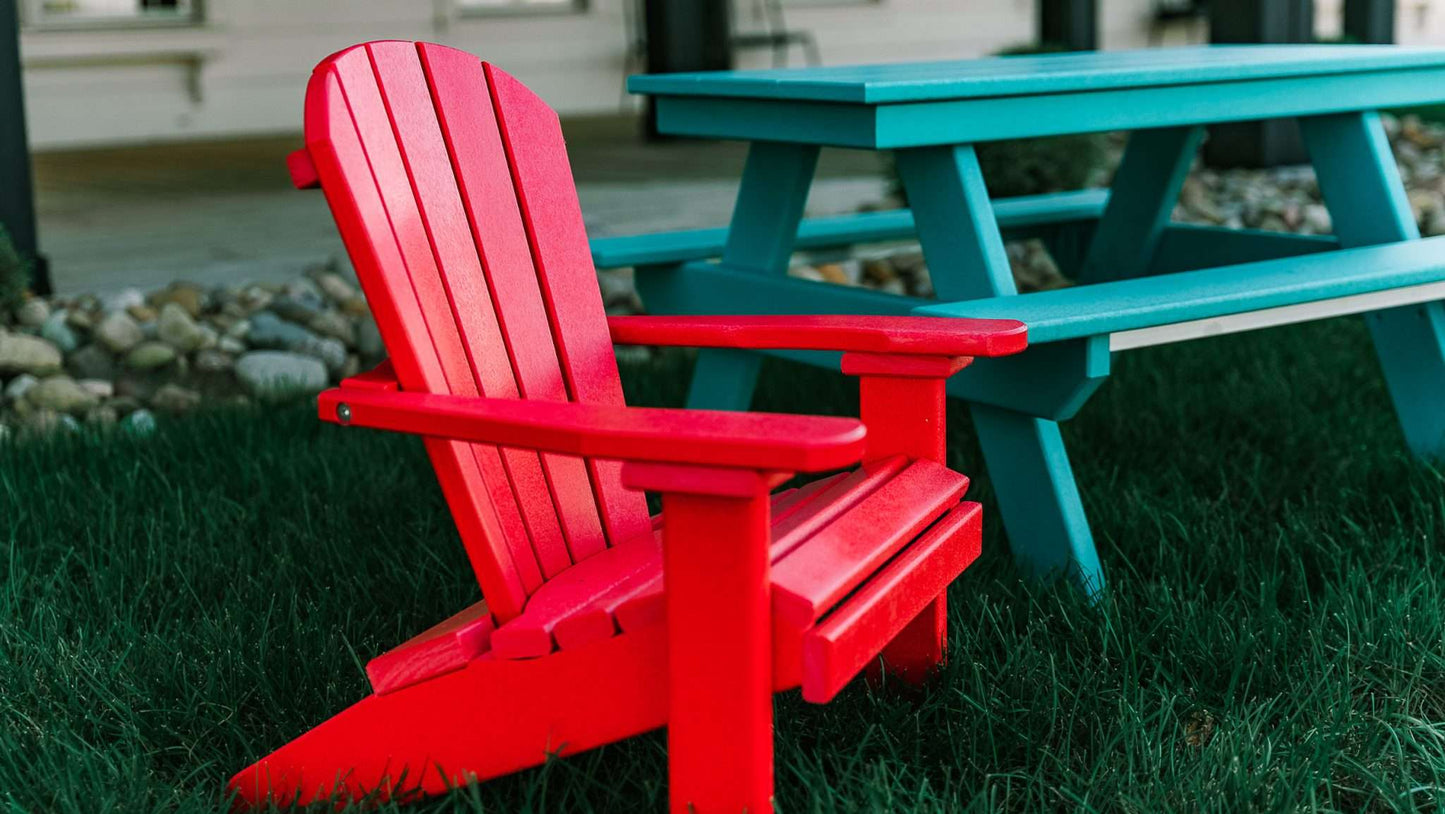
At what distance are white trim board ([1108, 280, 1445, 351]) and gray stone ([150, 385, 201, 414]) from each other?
225cm

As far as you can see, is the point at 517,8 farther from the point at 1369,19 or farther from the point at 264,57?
the point at 1369,19

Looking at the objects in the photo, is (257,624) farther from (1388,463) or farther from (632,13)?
(632,13)

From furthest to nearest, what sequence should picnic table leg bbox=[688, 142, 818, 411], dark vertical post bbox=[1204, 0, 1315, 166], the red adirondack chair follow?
dark vertical post bbox=[1204, 0, 1315, 166] → picnic table leg bbox=[688, 142, 818, 411] → the red adirondack chair

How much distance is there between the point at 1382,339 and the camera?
2686 millimetres

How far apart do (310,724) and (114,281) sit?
9.65ft

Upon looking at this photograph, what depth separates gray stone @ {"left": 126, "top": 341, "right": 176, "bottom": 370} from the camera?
3.51 metres

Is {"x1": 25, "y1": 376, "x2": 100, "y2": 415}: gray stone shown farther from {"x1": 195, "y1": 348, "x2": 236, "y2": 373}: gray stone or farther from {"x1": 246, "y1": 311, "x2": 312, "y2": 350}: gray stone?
{"x1": 246, "y1": 311, "x2": 312, "y2": 350}: gray stone

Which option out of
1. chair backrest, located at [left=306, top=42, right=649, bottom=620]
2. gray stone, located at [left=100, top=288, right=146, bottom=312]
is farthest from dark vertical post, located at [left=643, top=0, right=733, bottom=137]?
chair backrest, located at [left=306, top=42, right=649, bottom=620]

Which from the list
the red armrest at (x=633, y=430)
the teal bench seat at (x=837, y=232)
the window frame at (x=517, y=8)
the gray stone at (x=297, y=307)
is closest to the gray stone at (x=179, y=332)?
the gray stone at (x=297, y=307)

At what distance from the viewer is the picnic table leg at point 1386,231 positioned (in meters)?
2.61

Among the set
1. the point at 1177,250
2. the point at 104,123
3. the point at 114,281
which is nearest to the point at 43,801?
the point at 1177,250

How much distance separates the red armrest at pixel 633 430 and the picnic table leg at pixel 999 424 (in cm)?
90

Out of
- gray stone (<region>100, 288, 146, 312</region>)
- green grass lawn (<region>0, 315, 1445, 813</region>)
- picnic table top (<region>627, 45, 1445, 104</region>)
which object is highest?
picnic table top (<region>627, 45, 1445, 104</region>)

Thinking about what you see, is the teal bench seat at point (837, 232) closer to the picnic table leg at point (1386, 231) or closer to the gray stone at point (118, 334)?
the picnic table leg at point (1386, 231)
